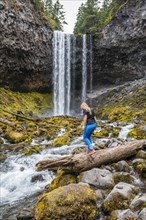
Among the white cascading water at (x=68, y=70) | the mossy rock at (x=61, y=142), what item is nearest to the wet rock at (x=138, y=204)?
the mossy rock at (x=61, y=142)

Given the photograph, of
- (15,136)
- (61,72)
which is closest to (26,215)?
(15,136)

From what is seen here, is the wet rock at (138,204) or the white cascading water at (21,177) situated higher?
the wet rock at (138,204)

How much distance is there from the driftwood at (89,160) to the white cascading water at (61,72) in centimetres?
2740

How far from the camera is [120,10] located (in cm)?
3644

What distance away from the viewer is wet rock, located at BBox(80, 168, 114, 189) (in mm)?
7316

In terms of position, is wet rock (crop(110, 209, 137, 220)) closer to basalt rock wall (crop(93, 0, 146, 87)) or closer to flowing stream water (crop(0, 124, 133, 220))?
flowing stream water (crop(0, 124, 133, 220))

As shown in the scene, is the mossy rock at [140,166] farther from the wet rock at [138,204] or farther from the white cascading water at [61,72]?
the white cascading water at [61,72]

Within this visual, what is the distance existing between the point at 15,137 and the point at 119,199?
1125cm

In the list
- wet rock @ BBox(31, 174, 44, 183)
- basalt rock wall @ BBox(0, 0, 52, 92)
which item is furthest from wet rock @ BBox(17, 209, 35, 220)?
basalt rock wall @ BBox(0, 0, 52, 92)

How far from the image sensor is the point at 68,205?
19.0 feet

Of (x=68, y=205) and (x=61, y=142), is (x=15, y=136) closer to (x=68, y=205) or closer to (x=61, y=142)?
(x=61, y=142)

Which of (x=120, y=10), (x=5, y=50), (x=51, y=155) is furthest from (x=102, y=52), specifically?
(x=51, y=155)

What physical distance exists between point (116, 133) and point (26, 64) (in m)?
19.9

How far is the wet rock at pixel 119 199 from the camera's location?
6035 mm
